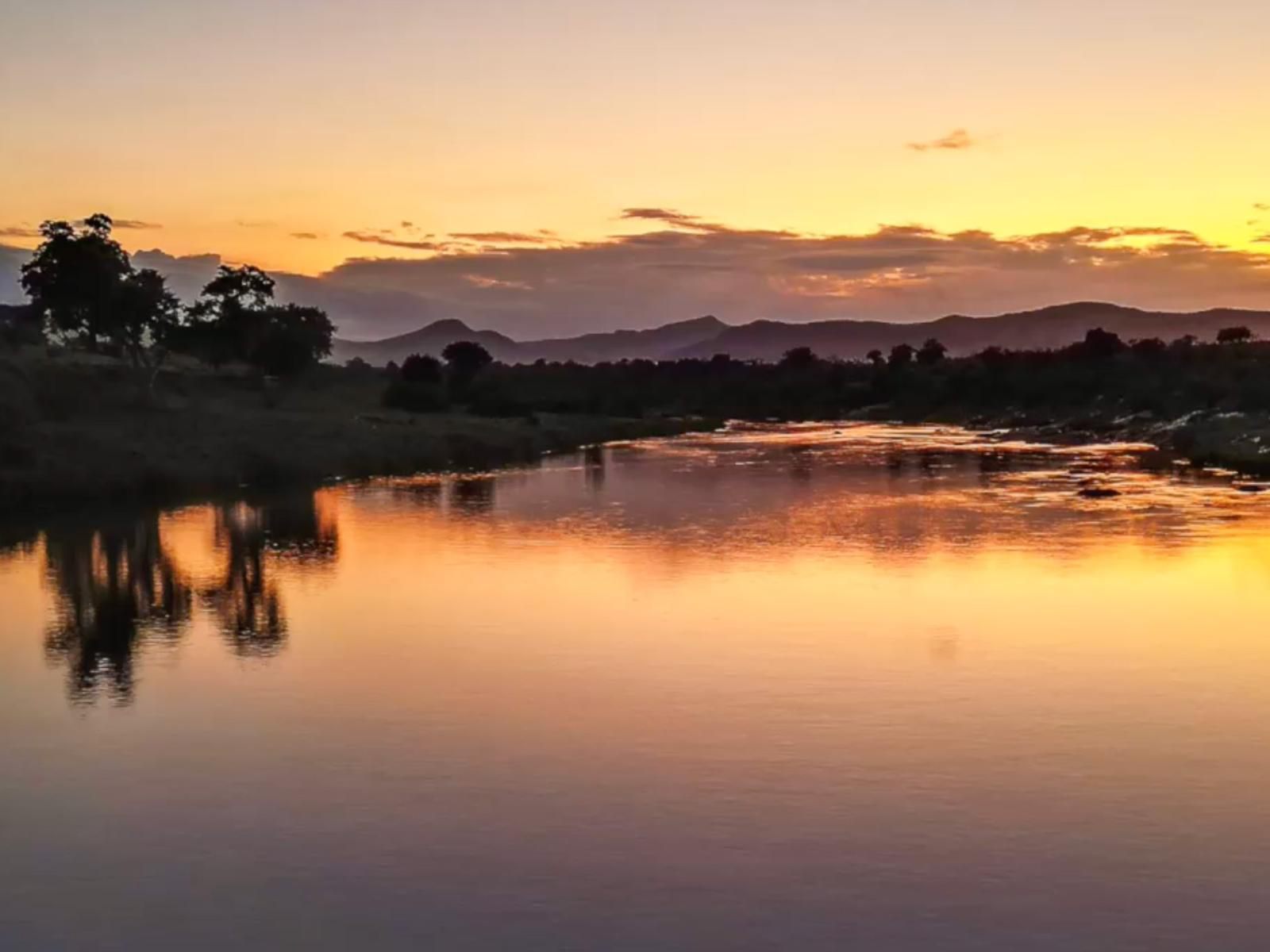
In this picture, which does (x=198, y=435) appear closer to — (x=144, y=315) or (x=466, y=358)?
(x=144, y=315)

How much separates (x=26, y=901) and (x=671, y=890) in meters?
4.27

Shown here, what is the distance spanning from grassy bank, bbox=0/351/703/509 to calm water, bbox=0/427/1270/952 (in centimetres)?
1024

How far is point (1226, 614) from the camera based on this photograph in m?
18.2

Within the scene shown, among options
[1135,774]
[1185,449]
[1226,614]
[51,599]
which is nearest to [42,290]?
[51,599]

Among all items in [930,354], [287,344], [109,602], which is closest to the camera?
[109,602]

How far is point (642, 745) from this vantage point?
1234 centimetres

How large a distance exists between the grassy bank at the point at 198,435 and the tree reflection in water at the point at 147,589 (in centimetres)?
493

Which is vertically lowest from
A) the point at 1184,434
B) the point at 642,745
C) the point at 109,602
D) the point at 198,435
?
the point at 642,745

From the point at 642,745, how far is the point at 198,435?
33823 millimetres

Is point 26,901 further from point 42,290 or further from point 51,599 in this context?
point 42,290

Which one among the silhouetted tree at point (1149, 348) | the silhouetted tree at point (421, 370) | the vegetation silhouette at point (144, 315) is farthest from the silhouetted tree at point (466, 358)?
the silhouetted tree at point (1149, 348)

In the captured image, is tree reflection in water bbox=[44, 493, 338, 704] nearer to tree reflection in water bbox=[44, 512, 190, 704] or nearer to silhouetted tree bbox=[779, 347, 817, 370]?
tree reflection in water bbox=[44, 512, 190, 704]

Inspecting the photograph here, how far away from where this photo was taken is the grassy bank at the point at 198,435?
117 feet

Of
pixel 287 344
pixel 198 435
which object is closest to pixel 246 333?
pixel 287 344
